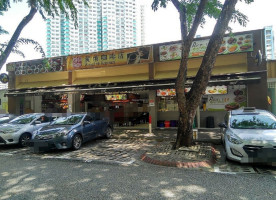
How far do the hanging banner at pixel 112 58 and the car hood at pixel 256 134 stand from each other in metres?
8.75

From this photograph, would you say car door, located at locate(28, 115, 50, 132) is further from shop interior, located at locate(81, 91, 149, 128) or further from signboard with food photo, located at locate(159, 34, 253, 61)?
signboard with food photo, located at locate(159, 34, 253, 61)

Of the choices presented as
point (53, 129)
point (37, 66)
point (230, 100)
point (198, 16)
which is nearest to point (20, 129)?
point (53, 129)

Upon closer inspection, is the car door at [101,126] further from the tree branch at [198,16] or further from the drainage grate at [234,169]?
the drainage grate at [234,169]

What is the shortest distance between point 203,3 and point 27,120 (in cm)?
906

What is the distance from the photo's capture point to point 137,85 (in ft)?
43.1

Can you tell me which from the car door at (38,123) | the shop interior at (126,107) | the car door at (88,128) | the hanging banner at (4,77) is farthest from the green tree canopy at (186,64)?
the hanging banner at (4,77)

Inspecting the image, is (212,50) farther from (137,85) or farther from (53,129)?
(137,85)

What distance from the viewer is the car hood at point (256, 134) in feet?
17.5

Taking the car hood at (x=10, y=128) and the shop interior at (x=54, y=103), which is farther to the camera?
the shop interior at (x=54, y=103)

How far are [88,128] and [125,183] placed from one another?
4943mm

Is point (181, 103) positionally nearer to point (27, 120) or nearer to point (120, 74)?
point (27, 120)

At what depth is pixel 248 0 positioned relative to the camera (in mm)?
7621

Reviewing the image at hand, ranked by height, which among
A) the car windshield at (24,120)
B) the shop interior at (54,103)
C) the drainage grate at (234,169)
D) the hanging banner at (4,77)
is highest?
the hanging banner at (4,77)

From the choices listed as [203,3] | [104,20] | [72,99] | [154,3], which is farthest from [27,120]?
[104,20]
